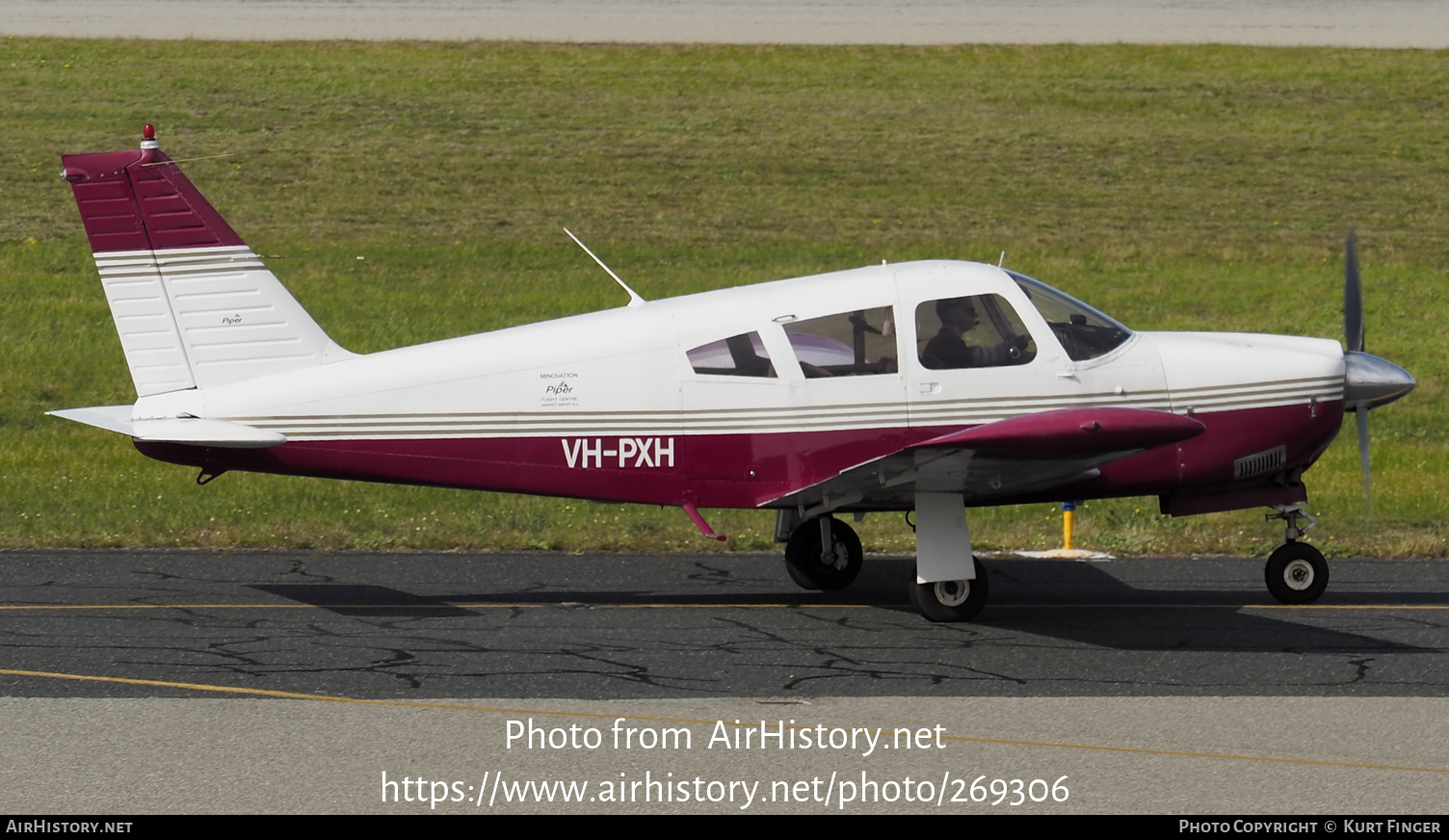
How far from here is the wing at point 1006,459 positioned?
8969 mm

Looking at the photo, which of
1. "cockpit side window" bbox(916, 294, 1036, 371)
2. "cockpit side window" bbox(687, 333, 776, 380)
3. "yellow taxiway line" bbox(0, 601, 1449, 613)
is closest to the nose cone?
"yellow taxiway line" bbox(0, 601, 1449, 613)

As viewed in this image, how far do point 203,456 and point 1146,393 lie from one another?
19.4 ft

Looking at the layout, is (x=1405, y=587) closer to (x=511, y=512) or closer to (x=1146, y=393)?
(x=1146, y=393)

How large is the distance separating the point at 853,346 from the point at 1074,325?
57.3 inches

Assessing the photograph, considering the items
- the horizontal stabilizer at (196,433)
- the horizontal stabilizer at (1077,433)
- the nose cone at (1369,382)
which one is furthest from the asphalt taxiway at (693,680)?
the nose cone at (1369,382)

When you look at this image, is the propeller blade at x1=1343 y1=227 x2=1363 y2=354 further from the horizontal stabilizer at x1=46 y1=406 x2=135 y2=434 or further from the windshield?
the horizontal stabilizer at x1=46 y1=406 x2=135 y2=434

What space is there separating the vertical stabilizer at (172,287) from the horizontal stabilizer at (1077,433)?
425 cm

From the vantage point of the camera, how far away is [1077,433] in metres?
8.96

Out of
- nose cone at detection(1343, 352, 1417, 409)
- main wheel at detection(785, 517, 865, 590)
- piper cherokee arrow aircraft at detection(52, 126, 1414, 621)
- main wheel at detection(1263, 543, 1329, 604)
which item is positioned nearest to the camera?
piper cherokee arrow aircraft at detection(52, 126, 1414, 621)

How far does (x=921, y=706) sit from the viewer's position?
27.5ft

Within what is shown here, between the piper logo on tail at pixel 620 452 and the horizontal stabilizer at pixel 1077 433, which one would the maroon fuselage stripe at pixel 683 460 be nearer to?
the piper logo on tail at pixel 620 452

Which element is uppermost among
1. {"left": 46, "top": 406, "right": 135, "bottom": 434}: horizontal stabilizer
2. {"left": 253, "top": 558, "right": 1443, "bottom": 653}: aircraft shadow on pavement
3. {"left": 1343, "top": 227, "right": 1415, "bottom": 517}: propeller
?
{"left": 46, "top": 406, "right": 135, "bottom": 434}: horizontal stabilizer

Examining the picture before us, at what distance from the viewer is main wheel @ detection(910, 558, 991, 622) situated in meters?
10.2

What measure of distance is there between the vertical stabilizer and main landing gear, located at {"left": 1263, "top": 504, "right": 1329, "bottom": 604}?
6377mm
